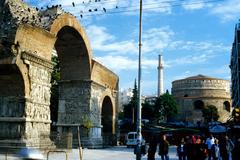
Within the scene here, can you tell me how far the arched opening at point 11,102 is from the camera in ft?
63.0

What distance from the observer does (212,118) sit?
250 ft

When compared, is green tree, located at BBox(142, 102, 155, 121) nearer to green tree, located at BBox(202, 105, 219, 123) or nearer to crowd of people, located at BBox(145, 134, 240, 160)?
green tree, located at BBox(202, 105, 219, 123)

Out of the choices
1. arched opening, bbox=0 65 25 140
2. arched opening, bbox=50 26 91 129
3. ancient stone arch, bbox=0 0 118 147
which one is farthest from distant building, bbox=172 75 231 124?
arched opening, bbox=0 65 25 140

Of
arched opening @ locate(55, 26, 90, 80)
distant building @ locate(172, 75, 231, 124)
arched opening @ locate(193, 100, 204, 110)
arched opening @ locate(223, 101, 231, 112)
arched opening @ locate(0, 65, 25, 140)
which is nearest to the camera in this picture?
arched opening @ locate(0, 65, 25, 140)

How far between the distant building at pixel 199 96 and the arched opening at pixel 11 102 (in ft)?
215

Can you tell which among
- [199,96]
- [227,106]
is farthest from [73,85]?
[227,106]

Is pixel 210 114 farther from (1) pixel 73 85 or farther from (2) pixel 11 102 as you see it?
(2) pixel 11 102

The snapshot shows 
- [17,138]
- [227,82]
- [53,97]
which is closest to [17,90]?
[17,138]

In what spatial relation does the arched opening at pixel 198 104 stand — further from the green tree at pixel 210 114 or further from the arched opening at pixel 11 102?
the arched opening at pixel 11 102

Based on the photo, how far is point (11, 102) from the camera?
1950 centimetres

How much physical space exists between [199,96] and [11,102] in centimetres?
7033

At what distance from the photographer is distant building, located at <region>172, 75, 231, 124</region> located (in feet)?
275

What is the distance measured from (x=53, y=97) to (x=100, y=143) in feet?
31.8

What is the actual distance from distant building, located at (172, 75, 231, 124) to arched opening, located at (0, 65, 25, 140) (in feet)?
215
